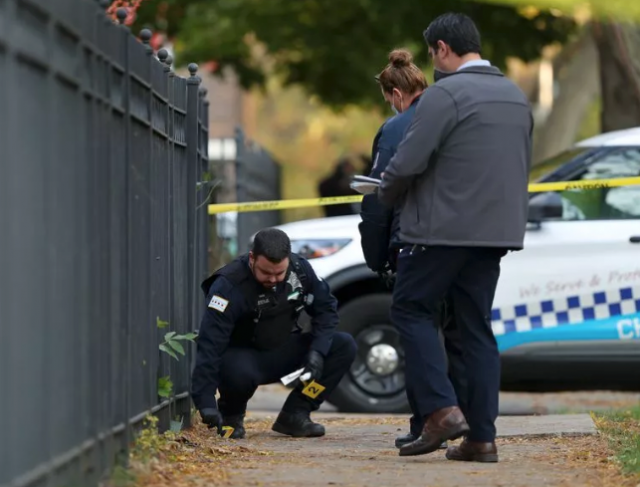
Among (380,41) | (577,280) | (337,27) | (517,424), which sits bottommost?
(517,424)

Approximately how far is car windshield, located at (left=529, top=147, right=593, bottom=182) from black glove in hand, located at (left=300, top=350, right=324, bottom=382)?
110 inches

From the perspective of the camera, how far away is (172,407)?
7.50 meters

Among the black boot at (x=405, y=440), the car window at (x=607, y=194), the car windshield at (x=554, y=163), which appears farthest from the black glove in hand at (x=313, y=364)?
the car windshield at (x=554, y=163)

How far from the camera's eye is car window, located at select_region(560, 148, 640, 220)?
10.0 metres

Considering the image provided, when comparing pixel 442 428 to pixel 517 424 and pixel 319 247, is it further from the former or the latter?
pixel 319 247

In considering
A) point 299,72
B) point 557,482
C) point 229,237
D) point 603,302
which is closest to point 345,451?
point 557,482

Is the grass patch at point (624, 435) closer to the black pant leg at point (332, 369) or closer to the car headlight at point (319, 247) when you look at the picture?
the black pant leg at point (332, 369)

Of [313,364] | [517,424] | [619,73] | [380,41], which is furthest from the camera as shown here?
[380,41]

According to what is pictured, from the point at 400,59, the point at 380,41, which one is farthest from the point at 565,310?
the point at 380,41

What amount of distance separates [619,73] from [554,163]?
233 inches

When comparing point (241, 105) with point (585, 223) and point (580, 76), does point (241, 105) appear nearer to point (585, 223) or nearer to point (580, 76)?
point (580, 76)

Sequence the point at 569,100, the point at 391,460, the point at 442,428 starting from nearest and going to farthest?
the point at 442,428
the point at 391,460
the point at 569,100

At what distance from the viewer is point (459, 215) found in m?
6.46

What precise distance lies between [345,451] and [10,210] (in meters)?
3.30
